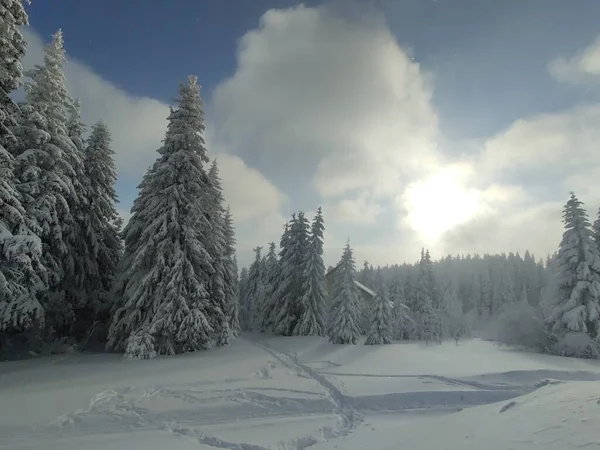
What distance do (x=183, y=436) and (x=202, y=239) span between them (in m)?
14.7

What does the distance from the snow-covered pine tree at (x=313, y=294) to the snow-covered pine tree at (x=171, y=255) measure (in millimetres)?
16449

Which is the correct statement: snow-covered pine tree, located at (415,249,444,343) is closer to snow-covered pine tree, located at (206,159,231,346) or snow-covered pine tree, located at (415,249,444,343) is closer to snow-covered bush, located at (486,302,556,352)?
snow-covered bush, located at (486,302,556,352)

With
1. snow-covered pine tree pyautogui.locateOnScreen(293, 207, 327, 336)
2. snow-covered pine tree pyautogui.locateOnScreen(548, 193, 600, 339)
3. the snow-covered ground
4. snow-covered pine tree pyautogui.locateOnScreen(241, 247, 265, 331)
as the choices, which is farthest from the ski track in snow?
snow-covered pine tree pyautogui.locateOnScreen(241, 247, 265, 331)

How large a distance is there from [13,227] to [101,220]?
7.41 meters

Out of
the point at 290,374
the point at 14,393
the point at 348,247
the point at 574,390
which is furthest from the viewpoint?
the point at 348,247

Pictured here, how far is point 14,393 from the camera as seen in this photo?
35.4 feet

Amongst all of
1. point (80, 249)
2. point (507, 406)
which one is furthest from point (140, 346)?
point (507, 406)

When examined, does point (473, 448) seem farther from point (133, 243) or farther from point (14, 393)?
point (133, 243)

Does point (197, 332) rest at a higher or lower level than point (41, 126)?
lower

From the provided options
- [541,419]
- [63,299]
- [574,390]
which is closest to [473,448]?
[541,419]

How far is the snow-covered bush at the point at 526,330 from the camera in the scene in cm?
2792

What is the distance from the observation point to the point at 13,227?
15.3 metres

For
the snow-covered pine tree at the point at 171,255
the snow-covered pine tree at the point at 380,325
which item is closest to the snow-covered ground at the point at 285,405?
the snow-covered pine tree at the point at 171,255

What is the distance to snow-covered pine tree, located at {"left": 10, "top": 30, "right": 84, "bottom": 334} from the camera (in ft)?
54.0
